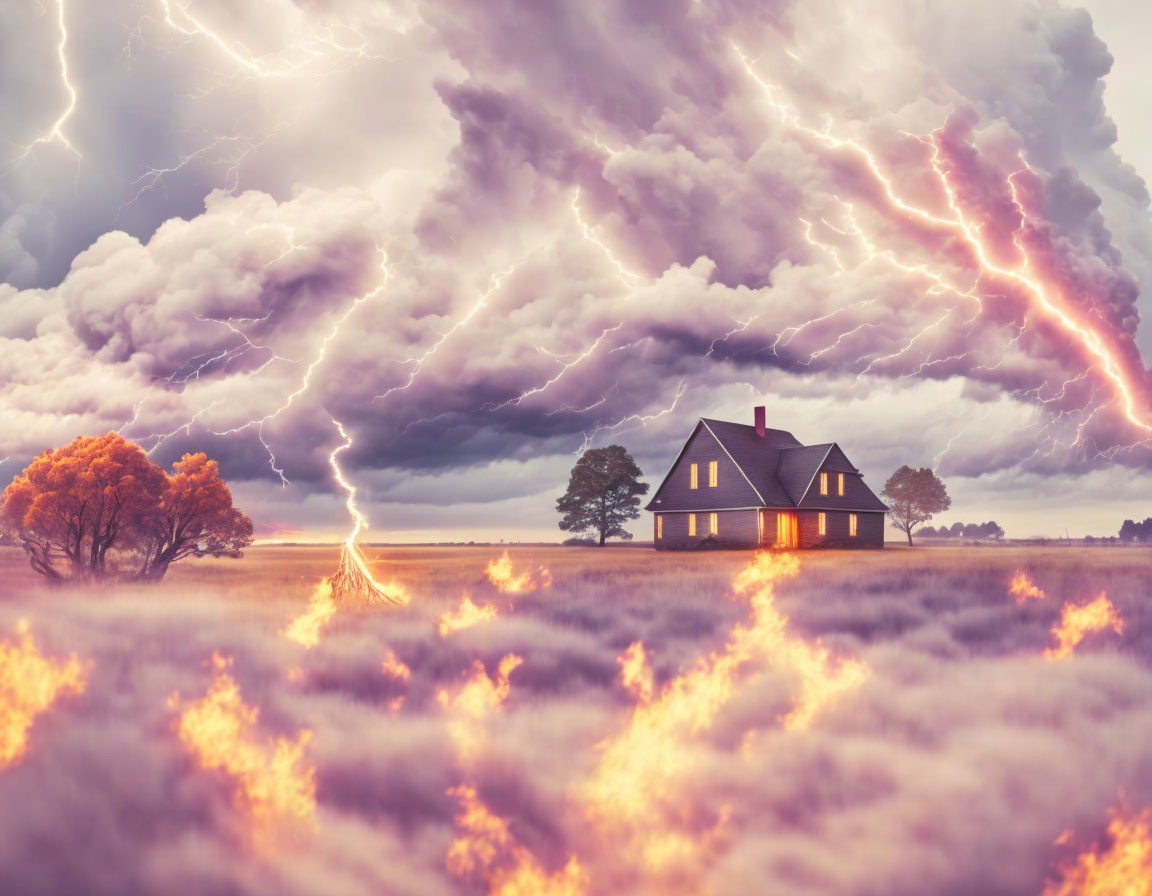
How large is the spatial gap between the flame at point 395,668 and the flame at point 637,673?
8.45 ft

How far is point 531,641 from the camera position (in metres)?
12.0

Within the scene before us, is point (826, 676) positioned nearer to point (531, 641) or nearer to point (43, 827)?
point (531, 641)

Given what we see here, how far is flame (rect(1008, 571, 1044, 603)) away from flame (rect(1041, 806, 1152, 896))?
41.5ft

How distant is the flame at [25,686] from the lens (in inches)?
274

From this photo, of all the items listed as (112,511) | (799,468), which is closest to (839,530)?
(799,468)

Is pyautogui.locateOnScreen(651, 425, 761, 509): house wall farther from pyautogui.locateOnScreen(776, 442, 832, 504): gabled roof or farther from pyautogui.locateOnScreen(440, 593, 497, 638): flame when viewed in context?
pyautogui.locateOnScreen(440, 593, 497, 638): flame

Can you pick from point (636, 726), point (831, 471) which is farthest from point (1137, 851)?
point (831, 471)

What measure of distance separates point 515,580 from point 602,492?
34231mm

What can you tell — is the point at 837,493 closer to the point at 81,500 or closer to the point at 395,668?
the point at 81,500

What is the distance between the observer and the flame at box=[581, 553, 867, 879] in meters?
5.24

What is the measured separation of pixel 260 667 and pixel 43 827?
16.5 ft

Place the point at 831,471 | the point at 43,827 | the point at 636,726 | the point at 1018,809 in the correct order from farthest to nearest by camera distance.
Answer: the point at 831,471 < the point at 636,726 < the point at 1018,809 < the point at 43,827

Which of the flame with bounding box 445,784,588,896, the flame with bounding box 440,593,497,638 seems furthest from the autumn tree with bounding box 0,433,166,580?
the flame with bounding box 445,784,588,896

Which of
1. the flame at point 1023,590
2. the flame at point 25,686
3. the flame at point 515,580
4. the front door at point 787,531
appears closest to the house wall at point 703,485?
the front door at point 787,531
